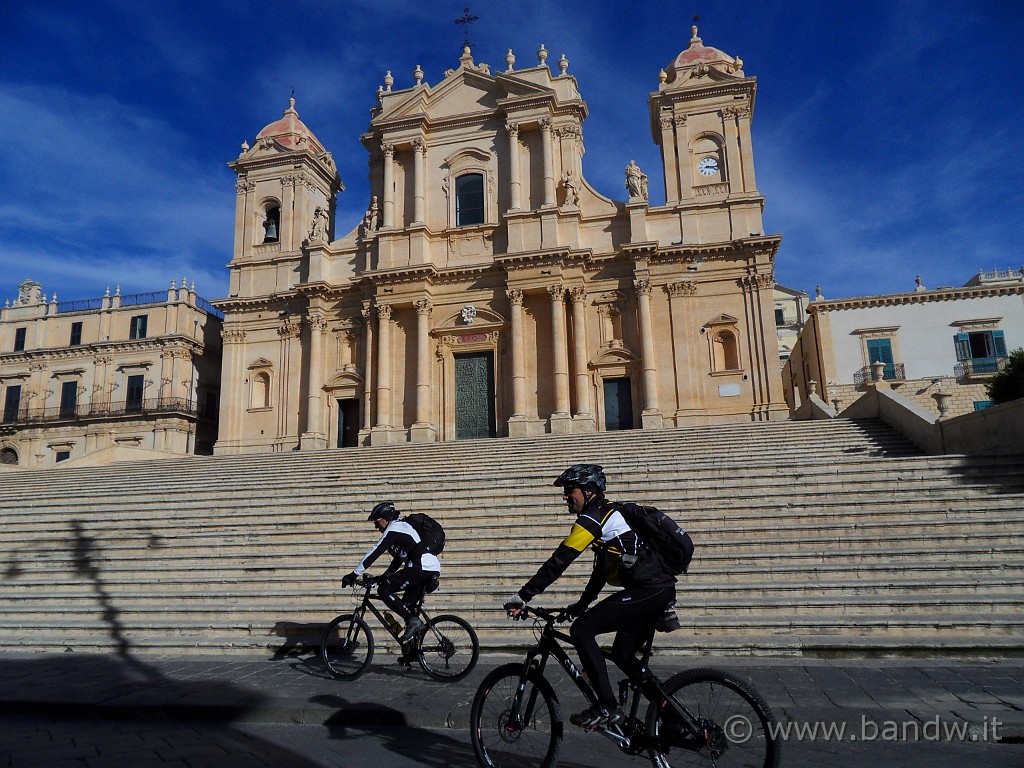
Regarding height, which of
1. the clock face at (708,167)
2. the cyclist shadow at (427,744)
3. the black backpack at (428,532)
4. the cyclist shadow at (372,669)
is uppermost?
the clock face at (708,167)

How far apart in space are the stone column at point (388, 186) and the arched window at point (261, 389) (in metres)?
7.98

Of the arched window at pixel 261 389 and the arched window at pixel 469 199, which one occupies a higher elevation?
the arched window at pixel 469 199

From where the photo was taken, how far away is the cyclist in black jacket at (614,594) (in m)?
4.04

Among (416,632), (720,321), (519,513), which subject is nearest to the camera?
(416,632)

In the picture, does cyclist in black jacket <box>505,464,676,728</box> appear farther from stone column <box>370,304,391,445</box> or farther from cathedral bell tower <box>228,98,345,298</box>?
cathedral bell tower <box>228,98,345,298</box>

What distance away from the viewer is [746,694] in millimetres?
3721

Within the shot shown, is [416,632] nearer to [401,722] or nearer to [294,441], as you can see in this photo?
[401,722]

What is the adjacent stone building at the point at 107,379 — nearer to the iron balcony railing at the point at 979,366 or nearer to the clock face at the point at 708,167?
the clock face at the point at 708,167

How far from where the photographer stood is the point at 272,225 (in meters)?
31.5

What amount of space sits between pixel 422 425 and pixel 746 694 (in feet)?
73.0

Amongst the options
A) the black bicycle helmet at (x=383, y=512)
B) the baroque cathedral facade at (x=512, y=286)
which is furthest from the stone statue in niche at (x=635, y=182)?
the black bicycle helmet at (x=383, y=512)

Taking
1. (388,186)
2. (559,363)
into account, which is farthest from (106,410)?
(559,363)

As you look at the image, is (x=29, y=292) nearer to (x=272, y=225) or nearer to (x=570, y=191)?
(x=272, y=225)

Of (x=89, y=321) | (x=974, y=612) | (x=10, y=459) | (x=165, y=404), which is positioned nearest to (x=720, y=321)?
(x=974, y=612)
